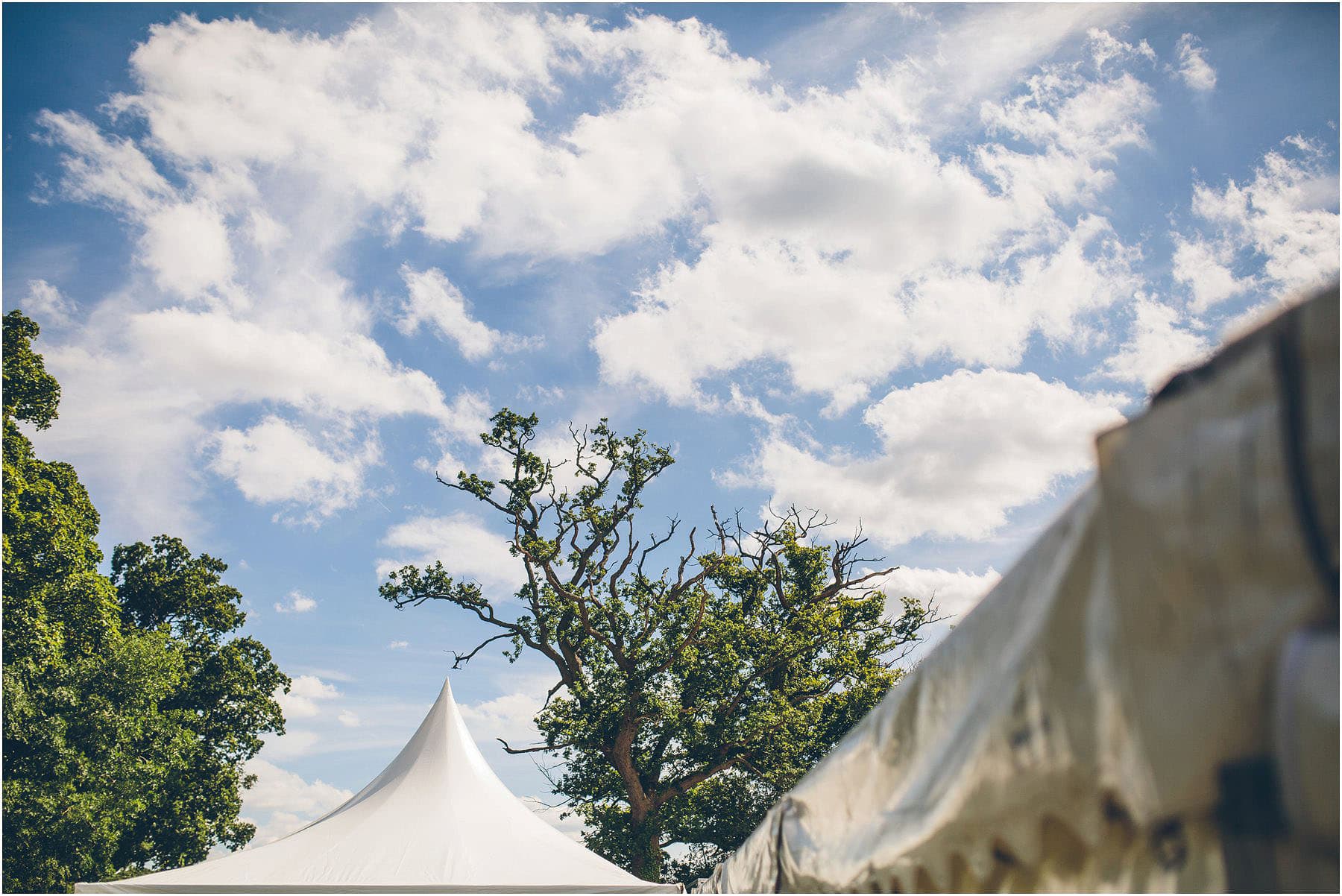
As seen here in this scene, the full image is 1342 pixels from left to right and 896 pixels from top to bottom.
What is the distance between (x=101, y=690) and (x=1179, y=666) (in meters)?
23.2

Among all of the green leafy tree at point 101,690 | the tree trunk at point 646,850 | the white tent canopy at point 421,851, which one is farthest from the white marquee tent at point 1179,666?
the tree trunk at point 646,850

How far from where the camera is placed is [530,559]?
20.3m

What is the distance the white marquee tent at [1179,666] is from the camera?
3.00 ft

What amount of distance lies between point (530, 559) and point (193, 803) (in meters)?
11.5

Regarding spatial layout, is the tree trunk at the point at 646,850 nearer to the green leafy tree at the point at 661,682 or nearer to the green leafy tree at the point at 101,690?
the green leafy tree at the point at 661,682

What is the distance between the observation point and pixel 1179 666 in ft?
3.40


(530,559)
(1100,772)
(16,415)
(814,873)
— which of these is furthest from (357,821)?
(1100,772)

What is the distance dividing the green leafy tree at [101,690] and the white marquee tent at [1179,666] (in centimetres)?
1744

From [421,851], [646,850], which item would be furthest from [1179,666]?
[646,850]

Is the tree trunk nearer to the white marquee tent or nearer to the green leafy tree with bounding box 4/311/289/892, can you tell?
the green leafy tree with bounding box 4/311/289/892

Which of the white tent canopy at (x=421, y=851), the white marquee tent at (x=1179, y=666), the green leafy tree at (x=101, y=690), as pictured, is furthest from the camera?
the green leafy tree at (x=101, y=690)

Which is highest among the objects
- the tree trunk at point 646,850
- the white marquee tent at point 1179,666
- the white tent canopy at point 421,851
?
the white marquee tent at point 1179,666

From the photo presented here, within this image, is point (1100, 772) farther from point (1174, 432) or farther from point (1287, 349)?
point (1287, 349)

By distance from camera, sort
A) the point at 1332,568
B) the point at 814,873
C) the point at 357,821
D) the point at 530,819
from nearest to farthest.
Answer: the point at 1332,568, the point at 814,873, the point at 357,821, the point at 530,819
